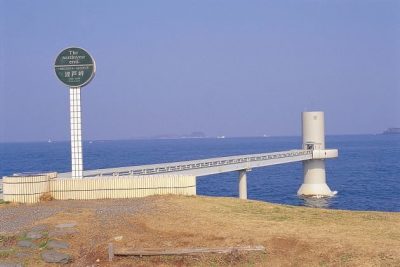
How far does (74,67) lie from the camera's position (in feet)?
99.9

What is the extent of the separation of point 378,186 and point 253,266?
71.5m

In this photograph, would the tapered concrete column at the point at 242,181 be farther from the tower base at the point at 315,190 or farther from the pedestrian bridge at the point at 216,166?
the tower base at the point at 315,190

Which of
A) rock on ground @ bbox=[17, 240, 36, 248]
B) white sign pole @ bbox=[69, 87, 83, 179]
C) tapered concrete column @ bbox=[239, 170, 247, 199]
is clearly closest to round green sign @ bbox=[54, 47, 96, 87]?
white sign pole @ bbox=[69, 87, 83, 179]

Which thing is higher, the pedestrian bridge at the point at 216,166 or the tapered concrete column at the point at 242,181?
the pedestrian bridge at the point at 216,166

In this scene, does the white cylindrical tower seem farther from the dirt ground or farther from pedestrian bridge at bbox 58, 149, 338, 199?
the dirt ground

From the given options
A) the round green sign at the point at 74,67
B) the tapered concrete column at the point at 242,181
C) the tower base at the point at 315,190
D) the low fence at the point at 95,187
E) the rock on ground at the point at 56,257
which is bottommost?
the tower base at the point at 315,190

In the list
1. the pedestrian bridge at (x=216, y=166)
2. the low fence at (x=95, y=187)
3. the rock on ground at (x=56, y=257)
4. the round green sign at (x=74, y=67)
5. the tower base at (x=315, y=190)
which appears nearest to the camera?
the rock on ground at (x=56, y=257)

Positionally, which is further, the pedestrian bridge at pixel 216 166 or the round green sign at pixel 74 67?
the pedestrian bridge at pixel 216 166

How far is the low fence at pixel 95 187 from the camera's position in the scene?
27.6m

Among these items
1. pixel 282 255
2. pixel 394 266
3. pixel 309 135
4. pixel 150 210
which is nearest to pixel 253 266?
pixel 282 255

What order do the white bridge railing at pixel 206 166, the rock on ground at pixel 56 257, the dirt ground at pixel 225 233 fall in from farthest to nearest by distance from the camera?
the white bridge railing at pixel 206 166, the rock on ground at pixel 56 257, the dirt ground at pixel 225 233

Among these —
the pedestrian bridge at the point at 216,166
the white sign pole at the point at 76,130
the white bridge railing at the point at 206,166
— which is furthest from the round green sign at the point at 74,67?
the white bridge railing at the point at 206,166

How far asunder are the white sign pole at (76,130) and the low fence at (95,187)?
2352mm

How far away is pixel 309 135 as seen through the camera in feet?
232
